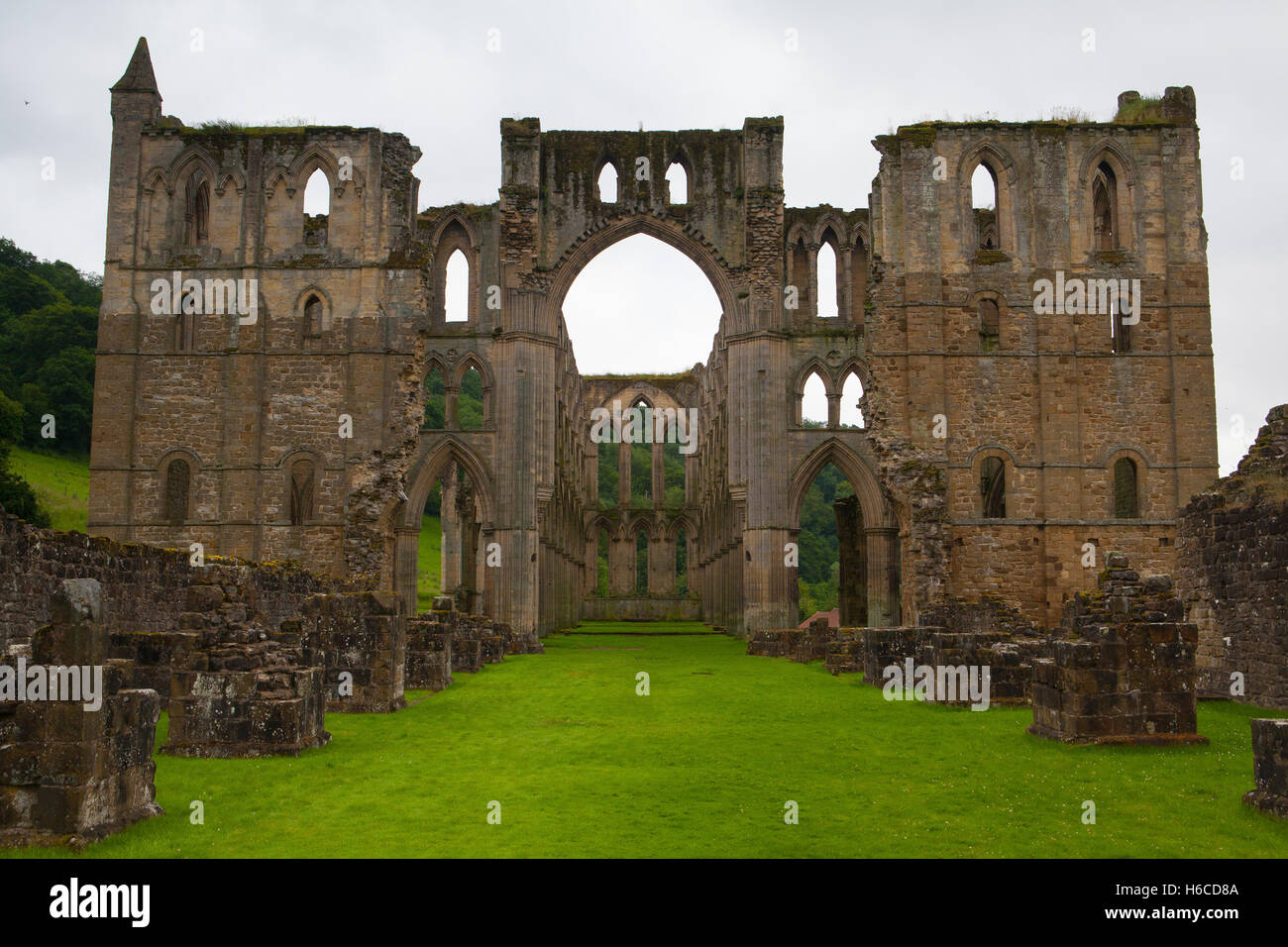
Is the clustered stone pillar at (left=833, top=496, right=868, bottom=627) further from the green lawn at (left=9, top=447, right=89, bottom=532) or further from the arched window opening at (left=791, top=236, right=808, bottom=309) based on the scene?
the green lawn at (left=9, top=447, right=89, bottom=532)

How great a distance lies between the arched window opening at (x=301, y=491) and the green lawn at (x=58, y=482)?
11761 millimetres

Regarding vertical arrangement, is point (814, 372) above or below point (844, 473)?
above

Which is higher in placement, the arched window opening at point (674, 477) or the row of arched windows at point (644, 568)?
the arched window opening at point (674, 477)

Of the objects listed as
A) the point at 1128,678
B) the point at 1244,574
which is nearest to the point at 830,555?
the point at 1244,574

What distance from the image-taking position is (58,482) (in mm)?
45656

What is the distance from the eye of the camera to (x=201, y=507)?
30.3 metres

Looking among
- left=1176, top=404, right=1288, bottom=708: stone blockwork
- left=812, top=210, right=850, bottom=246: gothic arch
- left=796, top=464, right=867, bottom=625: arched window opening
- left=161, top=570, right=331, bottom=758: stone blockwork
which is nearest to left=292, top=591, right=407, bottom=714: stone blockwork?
left=161, top=570, right=331, bottom=758: stone blockwork

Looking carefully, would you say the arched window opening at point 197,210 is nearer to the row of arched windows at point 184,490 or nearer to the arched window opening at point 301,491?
the row of arched windows at point 184,490

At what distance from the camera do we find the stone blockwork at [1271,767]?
7.14 meters

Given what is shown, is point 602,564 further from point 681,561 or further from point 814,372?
point 814,372

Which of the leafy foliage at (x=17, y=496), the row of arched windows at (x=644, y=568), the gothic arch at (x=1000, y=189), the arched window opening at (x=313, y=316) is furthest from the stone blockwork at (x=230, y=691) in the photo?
the row of arched windows at (x=644, y=568)

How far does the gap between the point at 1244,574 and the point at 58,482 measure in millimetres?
45089

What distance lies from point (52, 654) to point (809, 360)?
28.4 meters

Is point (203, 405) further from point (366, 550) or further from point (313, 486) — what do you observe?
point (366, 550)
